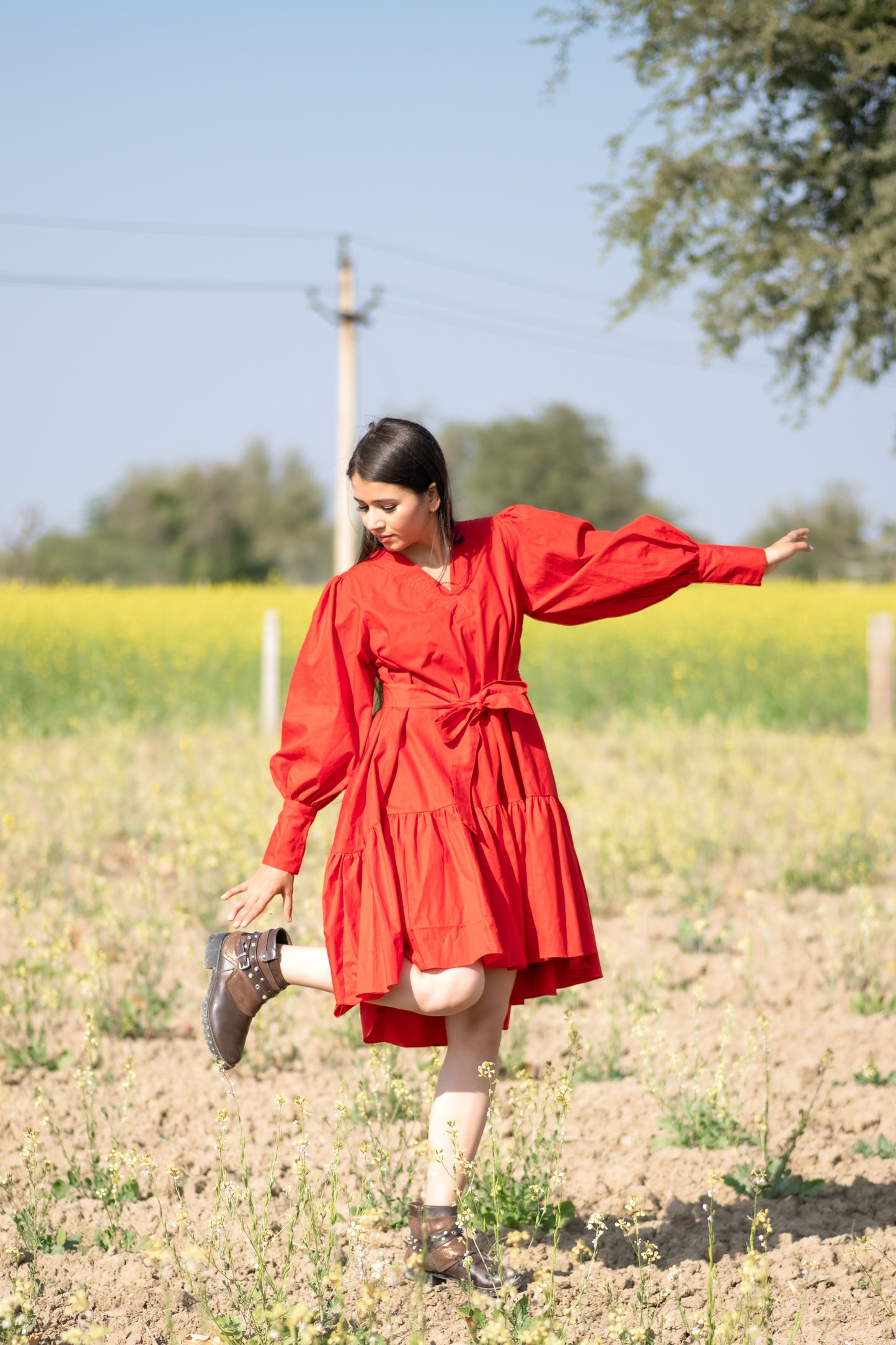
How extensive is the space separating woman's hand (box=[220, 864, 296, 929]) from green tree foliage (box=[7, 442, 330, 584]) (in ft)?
184

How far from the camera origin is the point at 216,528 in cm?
6269

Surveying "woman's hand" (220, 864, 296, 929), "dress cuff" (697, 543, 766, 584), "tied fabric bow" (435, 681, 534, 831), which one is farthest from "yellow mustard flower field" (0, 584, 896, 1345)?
"dress cuff" (697, 543, 766, 584)

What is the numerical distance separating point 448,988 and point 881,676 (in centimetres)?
943

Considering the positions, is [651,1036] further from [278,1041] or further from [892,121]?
[892,121]

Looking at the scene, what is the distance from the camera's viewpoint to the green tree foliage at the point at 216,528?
59.5 meters

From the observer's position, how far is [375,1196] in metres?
2.94

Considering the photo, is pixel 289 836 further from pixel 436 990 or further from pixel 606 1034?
pixel 606 1034

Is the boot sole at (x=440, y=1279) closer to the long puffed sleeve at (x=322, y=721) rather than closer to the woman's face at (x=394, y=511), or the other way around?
the long puffed sleeve at (x=322, y=721)

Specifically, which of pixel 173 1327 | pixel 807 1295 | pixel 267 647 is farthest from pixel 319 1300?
pixel 267 647

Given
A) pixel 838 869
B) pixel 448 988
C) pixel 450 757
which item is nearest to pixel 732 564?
pixel 450 757

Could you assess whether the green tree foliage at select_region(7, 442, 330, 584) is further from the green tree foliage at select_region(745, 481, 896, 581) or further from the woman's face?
the woman's face

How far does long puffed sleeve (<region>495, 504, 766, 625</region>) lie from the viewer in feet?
9.01

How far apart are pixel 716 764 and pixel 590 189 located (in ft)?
12.4

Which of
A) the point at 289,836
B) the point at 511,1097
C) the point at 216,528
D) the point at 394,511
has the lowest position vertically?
the point at 511,1097
